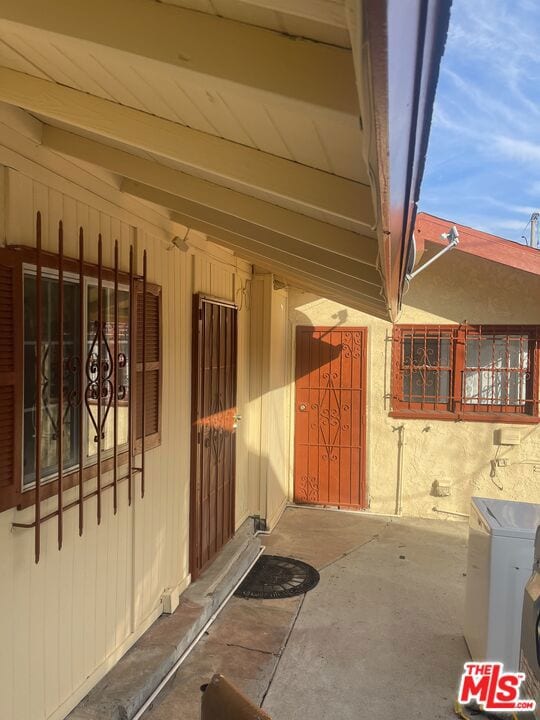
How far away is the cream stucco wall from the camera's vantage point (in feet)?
6.95

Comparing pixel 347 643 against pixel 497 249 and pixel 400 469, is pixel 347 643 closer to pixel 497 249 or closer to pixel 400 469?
pixel 400 469

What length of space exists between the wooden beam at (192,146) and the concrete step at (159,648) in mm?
2563

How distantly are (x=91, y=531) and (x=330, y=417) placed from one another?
176 inches

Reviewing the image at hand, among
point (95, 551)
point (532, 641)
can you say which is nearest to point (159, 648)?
point (95, 551)

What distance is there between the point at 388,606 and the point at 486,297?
376 cm

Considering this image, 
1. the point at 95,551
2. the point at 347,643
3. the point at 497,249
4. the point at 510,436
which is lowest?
the point at 347,643

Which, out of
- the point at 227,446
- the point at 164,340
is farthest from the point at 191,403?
the point at 227,446

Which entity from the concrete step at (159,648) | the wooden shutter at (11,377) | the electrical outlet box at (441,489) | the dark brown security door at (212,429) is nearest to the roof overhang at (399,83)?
the wooden shutter at (11,377)

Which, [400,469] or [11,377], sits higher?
[11,377]

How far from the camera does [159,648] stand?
3.19m

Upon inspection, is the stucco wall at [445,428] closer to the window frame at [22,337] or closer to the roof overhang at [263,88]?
the window frame at [22,337]

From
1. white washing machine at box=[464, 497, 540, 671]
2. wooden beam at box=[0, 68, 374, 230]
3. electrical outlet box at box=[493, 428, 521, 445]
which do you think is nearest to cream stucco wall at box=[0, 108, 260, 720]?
wooden beam at box=[0, 68, 374, 230]

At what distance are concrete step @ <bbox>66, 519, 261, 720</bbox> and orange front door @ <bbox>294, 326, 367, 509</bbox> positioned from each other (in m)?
2.23

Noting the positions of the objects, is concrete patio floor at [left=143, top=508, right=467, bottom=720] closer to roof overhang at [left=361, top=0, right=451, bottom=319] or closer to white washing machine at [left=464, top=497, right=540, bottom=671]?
white washing machine at [left=464, top=497, right=540, bottom=671]
